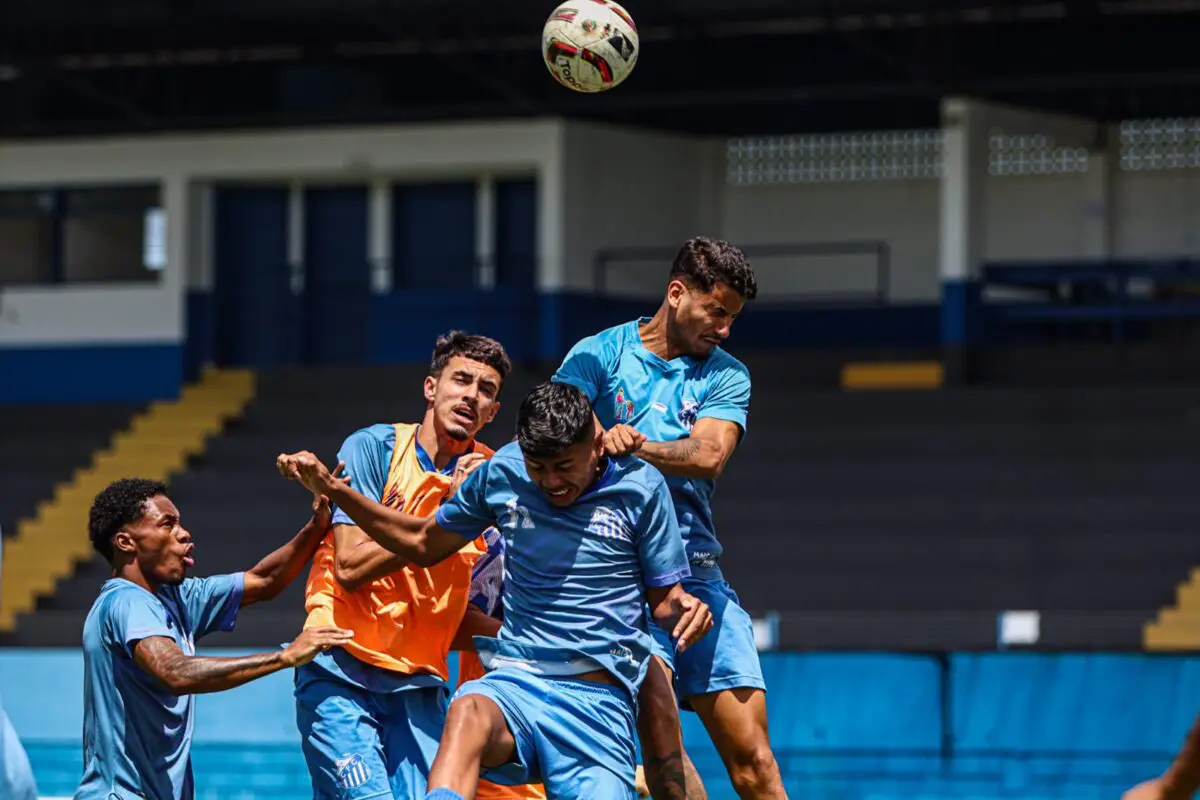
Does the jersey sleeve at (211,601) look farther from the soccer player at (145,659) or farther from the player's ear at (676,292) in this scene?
the player's ear at (676,292)

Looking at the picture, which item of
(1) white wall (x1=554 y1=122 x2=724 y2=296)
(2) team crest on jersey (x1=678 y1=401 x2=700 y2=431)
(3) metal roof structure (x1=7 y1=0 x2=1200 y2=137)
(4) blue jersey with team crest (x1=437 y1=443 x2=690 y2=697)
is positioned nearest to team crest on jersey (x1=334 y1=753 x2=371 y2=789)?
(4) blue jersey with team crest (x1=437 y1=443 x2=690 y2=697)

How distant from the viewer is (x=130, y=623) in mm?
6539

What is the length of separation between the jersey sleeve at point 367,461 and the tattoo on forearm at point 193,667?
0.64m

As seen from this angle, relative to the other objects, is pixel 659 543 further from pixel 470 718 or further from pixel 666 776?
pixel 666 776

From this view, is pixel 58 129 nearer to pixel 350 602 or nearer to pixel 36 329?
pixel 36 329

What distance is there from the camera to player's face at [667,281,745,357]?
7.04 metres

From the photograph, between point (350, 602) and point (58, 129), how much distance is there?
1793 centimetres

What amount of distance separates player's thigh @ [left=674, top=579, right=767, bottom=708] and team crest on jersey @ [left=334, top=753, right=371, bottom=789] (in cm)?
113

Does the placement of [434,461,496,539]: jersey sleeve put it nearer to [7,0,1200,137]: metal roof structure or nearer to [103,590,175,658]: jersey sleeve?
[103,590,175,658]: jersey sleeve

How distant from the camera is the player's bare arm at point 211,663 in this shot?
6242 mm

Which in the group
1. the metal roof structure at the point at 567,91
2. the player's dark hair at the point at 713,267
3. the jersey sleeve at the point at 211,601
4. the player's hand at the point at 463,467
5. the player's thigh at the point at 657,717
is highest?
the metal roof structure at the point at 567,91

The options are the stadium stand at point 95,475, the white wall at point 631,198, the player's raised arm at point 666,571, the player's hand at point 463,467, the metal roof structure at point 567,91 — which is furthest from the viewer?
the white wall at point 631,198

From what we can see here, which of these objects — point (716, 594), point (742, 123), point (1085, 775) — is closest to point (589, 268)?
point (742, 123)

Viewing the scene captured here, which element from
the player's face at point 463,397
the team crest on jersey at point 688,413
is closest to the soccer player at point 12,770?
the player's face at point 463,397
